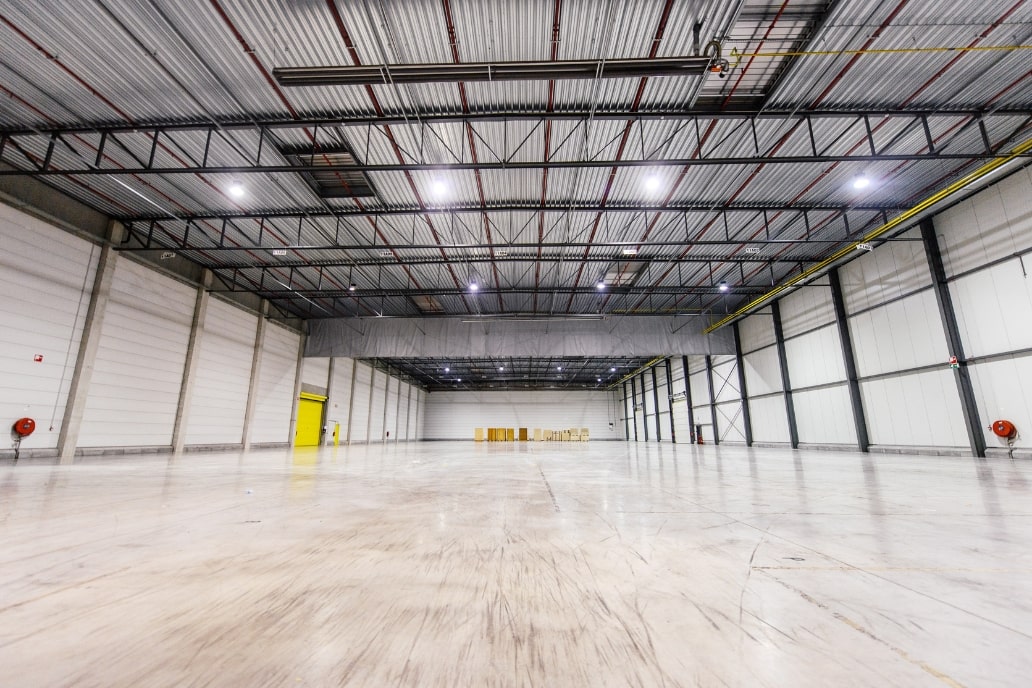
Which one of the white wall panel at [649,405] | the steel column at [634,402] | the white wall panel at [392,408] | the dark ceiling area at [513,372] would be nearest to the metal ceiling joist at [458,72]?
the dark ceiling area at [513,372]

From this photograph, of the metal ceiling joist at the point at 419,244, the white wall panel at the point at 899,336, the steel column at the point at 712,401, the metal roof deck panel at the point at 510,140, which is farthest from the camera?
the steel column at the point at 712,401

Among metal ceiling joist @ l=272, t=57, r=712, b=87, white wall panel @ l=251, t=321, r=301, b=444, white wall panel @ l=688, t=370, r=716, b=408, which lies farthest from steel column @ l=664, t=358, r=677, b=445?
metal ceiling joist @ l=272, t=57, r=712, b=87

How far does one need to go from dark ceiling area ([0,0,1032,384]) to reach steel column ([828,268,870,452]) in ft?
9.17

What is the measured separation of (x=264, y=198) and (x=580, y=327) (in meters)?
14.6

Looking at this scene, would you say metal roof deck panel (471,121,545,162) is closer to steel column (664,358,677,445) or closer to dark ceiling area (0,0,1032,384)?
dark ceiling area (0,0,1032,384)

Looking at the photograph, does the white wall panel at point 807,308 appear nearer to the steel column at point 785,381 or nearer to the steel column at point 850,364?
the steel column at point 785,381

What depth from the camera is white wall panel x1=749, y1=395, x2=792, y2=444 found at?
60.9 feet

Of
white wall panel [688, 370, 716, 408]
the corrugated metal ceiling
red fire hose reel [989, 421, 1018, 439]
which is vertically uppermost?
the corrugated metal ceiling

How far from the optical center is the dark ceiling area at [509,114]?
686 cm

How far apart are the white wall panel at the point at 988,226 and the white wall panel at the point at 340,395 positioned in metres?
27.0

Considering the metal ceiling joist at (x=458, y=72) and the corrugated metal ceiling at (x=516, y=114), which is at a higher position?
the corrugated metal ceiling at (x=516, y=114)

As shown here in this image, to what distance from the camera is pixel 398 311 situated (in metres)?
21.5

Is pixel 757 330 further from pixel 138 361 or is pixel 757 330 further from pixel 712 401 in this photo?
pixel 138 361

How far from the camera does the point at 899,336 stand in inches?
519
